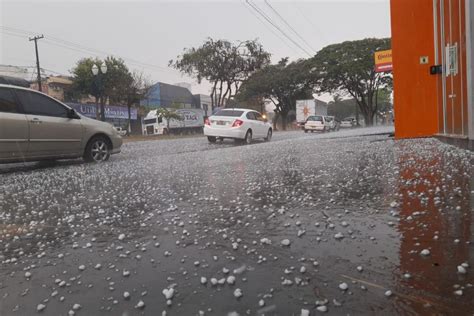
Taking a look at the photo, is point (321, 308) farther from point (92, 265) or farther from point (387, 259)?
point (92, 265)

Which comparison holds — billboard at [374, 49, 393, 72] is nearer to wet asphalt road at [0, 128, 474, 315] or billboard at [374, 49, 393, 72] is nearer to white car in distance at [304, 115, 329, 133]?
white car in distance at [304, 115, 329, 133]

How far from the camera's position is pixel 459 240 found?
2.04m

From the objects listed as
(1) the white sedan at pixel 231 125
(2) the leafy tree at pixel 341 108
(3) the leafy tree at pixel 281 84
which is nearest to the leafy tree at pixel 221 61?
(3) the leafy tree at pixel 281 84

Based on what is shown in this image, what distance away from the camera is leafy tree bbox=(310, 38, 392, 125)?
35844mm

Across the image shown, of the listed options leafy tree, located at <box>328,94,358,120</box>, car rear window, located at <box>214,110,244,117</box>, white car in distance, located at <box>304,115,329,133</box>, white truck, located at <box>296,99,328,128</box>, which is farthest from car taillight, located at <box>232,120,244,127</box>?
leafy tree, located at <box>328,94,358,120</box>

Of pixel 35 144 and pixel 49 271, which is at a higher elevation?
pixel 35 144

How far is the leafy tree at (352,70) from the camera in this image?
118 feet

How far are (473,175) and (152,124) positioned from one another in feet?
128

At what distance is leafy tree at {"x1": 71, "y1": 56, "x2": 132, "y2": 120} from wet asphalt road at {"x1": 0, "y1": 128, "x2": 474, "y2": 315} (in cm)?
3659

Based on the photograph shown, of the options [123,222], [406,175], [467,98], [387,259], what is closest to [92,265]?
[123,222]

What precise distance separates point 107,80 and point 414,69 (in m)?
35.9

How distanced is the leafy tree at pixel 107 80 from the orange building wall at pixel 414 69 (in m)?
33.9

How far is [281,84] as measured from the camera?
144 ft

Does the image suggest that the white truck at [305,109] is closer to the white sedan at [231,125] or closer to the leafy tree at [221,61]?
the leafy tree at [221,61]
